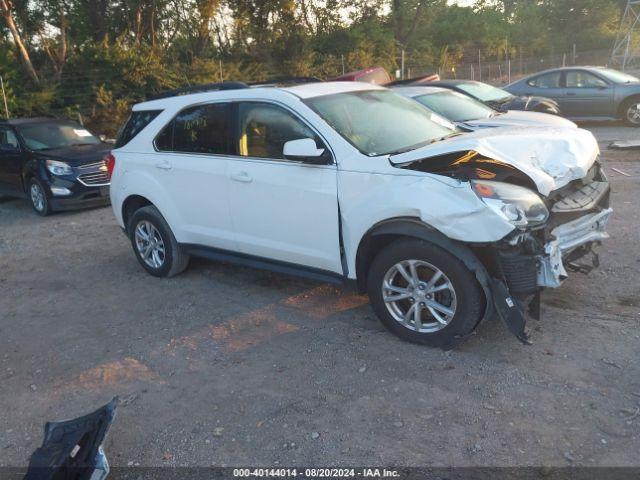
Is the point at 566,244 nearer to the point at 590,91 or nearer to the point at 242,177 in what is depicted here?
the point at 242,177

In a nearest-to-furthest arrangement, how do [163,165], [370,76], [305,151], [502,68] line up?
[305,151], [163,165], [370,76], [502,68]

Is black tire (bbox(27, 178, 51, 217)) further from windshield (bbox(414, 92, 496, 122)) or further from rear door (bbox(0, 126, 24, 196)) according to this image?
windshield (bbox(414, 92, 496, 122))

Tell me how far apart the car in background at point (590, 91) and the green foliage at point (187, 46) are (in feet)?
35.9

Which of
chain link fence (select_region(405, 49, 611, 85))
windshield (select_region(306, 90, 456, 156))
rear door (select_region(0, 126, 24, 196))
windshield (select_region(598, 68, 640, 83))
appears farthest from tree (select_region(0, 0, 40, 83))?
chain link fence (select_region(405, 49, 611, 85))

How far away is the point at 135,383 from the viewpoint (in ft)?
13.1

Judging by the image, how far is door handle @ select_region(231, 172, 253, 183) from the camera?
4828 mm

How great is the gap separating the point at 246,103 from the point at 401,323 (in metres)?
2.22

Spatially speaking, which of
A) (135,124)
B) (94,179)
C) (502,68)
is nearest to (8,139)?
(94,179)

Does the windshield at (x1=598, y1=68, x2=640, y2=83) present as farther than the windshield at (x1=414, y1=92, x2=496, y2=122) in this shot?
Yes

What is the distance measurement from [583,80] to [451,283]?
1253cm

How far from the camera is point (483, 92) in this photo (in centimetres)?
1227

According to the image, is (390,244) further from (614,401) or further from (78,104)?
(78,104)

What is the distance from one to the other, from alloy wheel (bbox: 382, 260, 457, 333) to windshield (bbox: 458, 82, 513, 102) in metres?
8.47

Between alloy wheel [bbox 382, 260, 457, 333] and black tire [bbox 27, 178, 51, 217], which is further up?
alloy wheel [bbox 382, 260, 457, 333]
